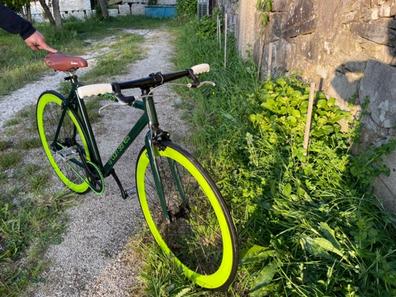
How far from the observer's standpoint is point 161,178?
1.92m

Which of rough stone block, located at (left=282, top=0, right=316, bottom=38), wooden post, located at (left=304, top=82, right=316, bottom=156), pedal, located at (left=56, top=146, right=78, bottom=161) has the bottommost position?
pedal, located at (left=56, top=146, right=78, bottom=161)

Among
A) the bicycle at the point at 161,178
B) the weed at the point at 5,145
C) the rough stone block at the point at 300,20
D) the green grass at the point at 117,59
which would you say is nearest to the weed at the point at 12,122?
the weed at the point at 5,145

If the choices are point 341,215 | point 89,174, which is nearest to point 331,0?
point 341,215

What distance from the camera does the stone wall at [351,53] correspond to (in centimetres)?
193

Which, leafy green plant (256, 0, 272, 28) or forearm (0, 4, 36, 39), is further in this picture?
leafy green plant (256, 0, 272, 28)

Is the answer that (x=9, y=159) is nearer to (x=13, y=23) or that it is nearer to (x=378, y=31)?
(x=13, y=23)

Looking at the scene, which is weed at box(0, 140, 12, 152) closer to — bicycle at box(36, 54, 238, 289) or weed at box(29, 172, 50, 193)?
weed at box(29, 172, 50, 193)

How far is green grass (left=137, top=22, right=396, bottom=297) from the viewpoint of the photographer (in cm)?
167

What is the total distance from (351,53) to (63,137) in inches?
98.2

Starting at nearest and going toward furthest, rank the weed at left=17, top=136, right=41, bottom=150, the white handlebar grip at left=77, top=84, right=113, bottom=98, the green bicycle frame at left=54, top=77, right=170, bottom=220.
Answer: the white handlebar grip at left=77, top=84, right=113, bottom=98, the green bicycle frame at left=54, top=77, right=170, bottom=220, the weed at left=17, top=136, right=41, bottom=150

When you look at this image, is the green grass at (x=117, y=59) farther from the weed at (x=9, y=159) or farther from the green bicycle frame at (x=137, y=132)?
the green bicycle frame at (x=137, y=132)

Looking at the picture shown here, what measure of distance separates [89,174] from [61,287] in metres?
0.83

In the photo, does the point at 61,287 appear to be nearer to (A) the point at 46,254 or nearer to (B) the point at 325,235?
(A) the point at 46,254

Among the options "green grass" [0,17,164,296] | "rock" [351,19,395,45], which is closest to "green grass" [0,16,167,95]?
"green grass" [0,17,164,296]
